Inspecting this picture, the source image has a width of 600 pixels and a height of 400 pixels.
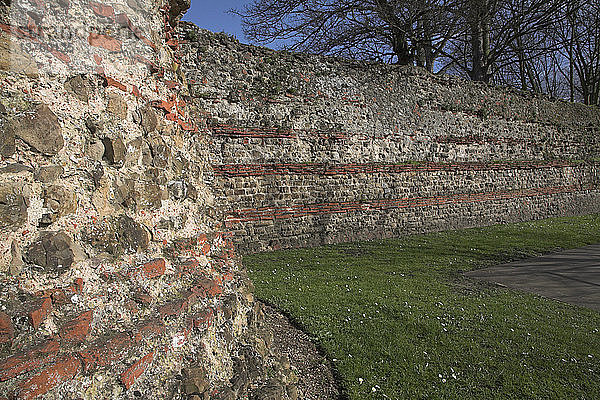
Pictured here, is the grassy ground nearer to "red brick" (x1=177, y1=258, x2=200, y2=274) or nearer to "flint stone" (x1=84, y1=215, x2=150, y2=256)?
"red brick" (x1=177, y1=258, x2=200, y2=274)

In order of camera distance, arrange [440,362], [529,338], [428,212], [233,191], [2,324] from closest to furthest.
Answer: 1. [2,324]
2. [440,362]
3. [529,338]
4. [233,191]
5. [428,212]

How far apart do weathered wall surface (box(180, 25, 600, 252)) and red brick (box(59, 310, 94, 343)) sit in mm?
6332

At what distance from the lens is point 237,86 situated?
8188 millimetres

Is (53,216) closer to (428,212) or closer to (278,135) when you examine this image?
(278,135)

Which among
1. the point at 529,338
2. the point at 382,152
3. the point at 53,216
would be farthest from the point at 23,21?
the point at 382,152

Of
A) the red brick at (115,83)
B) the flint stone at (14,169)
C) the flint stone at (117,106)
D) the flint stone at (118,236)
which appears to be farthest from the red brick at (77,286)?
the red brick at (115,83)

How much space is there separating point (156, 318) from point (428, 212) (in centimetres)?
1015

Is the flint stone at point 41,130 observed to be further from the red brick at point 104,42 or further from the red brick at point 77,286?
the red brick at point 77,286

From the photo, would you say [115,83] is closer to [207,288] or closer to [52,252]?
[52,252]

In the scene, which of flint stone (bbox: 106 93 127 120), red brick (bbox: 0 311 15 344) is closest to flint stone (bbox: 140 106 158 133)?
flint stone (bbox: 106 93 127 120)

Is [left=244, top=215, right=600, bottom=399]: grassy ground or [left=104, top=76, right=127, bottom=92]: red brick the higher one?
[left=104, top=76, right=127, bottom=92]: red brick

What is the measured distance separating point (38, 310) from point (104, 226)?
0.45 m

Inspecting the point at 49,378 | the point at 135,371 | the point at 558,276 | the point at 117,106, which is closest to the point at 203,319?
the point at 135,371

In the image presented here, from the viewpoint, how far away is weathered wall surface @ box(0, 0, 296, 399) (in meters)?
1.62
